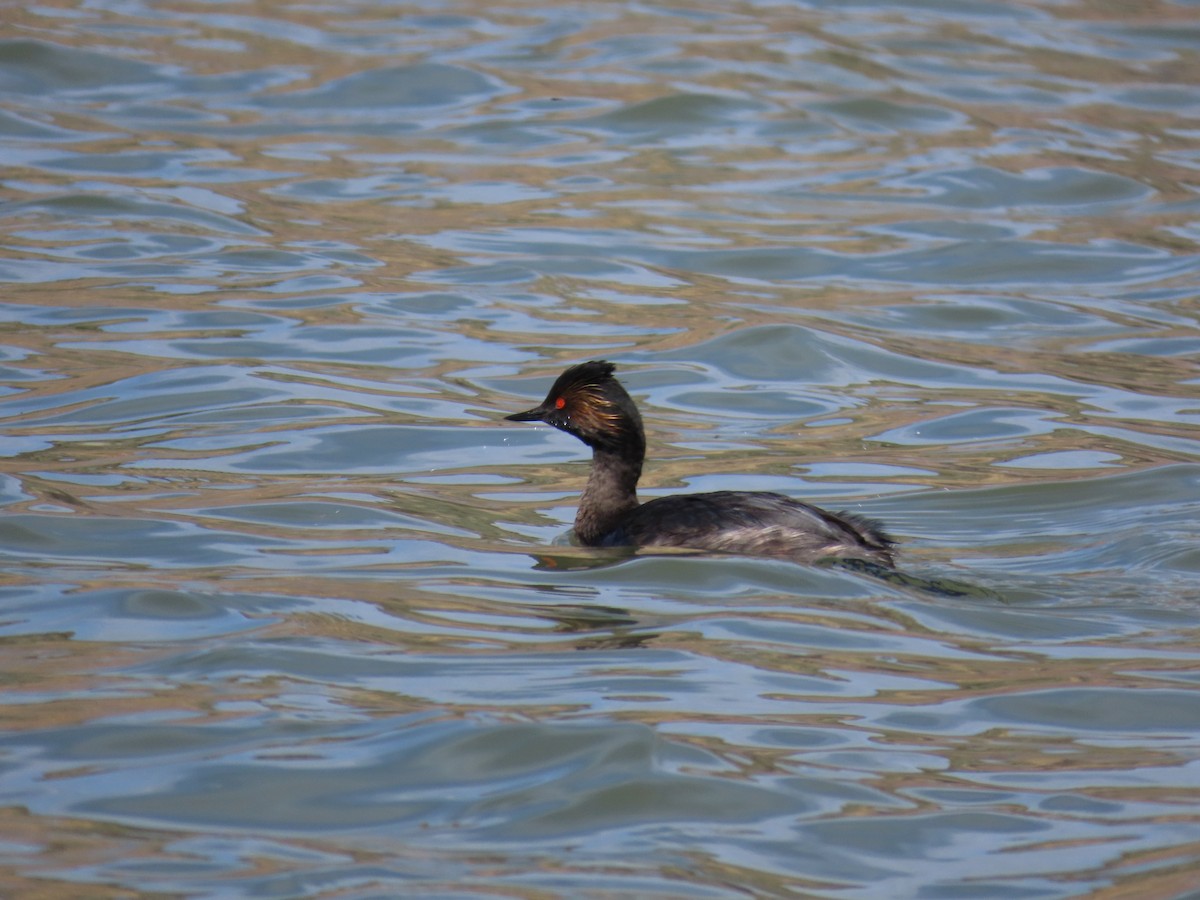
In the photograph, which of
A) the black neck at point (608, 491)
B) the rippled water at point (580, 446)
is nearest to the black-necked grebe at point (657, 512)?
the black neck at point (608, 491)

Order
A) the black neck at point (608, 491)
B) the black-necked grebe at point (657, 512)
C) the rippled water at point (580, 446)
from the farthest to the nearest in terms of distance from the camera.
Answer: the black neck at point (608, 491)
the black-necked grebe at point (657, 512)
the rippled water at point (580, 446)

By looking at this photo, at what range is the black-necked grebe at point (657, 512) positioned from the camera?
7.14m

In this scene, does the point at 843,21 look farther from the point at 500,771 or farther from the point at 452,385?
the point at 500,771

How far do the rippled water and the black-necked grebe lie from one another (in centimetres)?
15

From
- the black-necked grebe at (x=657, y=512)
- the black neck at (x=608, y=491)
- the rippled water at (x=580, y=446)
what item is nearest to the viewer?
the rippled water at (x=580, y=446)

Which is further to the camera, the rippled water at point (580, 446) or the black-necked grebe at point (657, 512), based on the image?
the black-necked grebe at point (657, 512)

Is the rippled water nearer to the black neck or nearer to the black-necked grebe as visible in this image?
the black-necked grebe

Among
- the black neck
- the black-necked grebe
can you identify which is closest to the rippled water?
the black-necked grebe

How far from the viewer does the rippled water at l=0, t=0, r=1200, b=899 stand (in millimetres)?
5004

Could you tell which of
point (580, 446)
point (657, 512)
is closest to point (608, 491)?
point (657, 512)

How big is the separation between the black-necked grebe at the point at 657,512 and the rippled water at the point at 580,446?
0.49ft

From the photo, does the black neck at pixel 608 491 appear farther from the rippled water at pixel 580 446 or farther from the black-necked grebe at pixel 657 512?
the rippled water at pixel 580 446

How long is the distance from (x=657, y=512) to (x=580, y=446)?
2.11m

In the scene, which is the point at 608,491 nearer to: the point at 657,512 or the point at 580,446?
the point at 657,512
